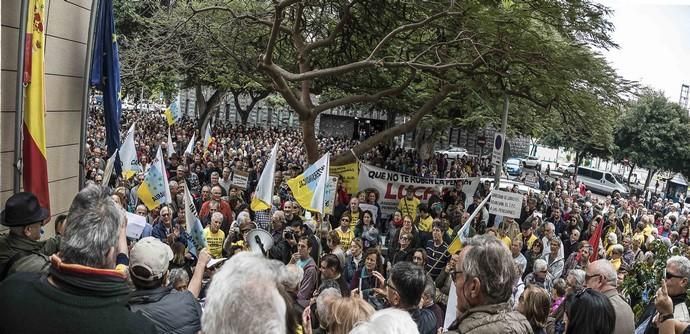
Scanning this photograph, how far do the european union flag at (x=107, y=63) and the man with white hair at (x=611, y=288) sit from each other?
5.43 meters

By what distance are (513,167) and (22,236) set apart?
39439 mm

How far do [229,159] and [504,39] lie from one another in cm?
947

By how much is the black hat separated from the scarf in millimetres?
1512

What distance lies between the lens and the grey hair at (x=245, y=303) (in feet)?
6.37

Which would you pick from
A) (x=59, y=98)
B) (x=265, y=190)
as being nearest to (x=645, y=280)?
(x=265, y=190)

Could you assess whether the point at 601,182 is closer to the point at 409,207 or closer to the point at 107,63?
the point at 409,207

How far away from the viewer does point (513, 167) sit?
40.8 metres

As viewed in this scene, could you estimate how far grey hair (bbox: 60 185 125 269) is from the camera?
2412mm

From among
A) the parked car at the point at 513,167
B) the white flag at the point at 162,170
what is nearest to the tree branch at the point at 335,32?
the white flag at the point at 162,170

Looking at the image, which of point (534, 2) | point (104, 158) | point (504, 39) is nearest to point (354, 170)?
point (504, 39)

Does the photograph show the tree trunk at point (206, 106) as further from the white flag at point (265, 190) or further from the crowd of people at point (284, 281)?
the white flag at point (265, 190)

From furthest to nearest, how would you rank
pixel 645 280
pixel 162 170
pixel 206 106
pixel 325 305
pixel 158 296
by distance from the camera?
pixel 206 106 < pixel 162 170 < pixel 645 280 < pixel 325 305 < pixel 158 296

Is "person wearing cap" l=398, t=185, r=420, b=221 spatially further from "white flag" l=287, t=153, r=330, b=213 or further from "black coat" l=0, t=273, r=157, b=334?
"black coat" l=0, t=273, r=157, b=334

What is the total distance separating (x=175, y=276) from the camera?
16.5 ft
